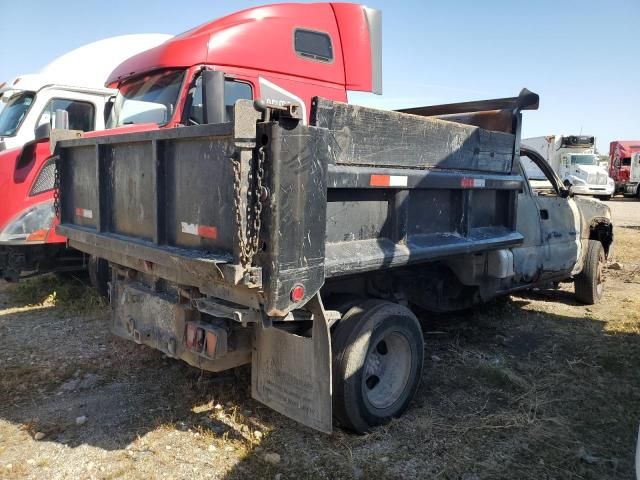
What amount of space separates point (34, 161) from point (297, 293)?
456 cm

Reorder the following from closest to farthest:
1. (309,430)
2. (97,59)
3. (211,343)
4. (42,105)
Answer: (211,343)
(309,430)
(42,105)
(97,59)

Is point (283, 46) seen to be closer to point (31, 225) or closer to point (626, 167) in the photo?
point (31, 225)

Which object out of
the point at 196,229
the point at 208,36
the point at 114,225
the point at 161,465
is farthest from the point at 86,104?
the point at 161,465

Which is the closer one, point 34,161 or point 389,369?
point 389,369

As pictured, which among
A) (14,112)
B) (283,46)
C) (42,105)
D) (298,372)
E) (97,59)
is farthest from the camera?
(97,59)

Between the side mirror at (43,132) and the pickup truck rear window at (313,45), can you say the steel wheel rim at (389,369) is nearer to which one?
the pickup truck rear window at (313,45)

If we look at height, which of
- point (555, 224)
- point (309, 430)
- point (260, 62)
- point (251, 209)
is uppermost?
point (260, 62)

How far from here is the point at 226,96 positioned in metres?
5.76

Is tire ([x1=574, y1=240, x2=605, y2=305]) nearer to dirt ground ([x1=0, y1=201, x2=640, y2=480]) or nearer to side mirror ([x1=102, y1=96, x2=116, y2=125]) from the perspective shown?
dirt ground ([x1=0, y1=201, x2=640, y2=480])

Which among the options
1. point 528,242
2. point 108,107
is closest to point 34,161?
point 108,107

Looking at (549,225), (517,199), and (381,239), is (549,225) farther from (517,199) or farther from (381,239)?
(381,239)

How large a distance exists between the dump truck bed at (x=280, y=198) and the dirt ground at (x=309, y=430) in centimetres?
106

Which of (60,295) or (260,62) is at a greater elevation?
(260,62)

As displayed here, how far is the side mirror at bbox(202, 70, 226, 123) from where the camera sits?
5328 mm
